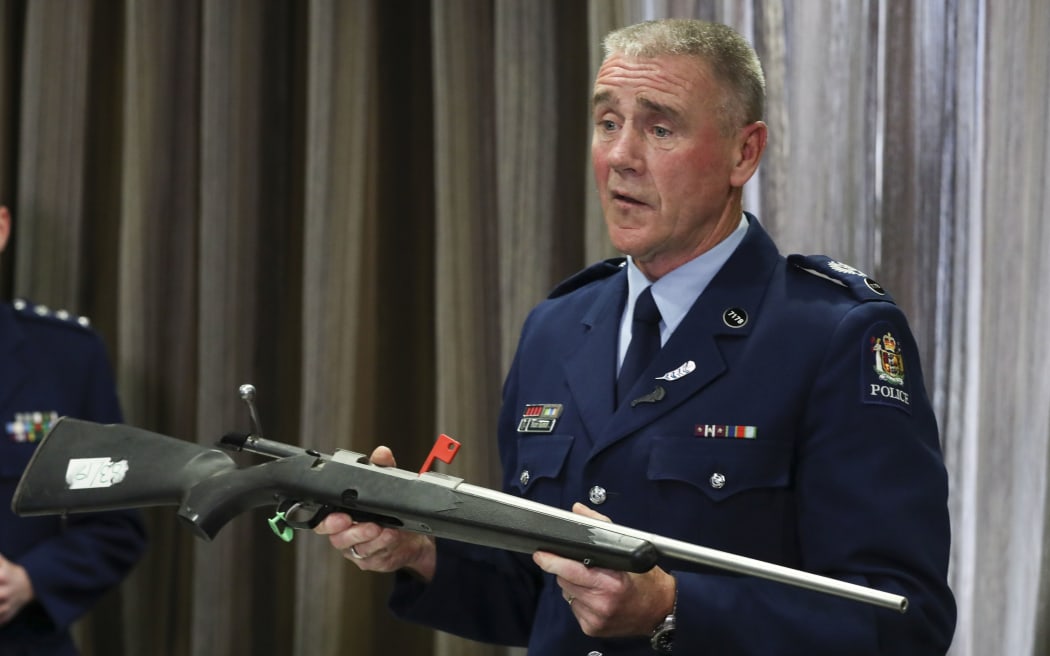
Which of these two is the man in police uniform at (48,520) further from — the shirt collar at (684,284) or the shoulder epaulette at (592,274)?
the shirt collar at (684,284)

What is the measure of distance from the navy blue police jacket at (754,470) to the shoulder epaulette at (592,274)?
0.12 m

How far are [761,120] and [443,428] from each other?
3.14ft

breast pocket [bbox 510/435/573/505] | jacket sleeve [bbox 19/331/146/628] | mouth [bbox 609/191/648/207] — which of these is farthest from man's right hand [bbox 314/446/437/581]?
jacket sleeve [bbox 19/331/146/628]

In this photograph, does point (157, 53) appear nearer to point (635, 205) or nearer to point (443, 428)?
point (443, 428)

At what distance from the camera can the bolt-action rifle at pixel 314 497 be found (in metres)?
1.01

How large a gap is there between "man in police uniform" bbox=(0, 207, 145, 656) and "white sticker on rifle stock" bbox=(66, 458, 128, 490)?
2.21ft

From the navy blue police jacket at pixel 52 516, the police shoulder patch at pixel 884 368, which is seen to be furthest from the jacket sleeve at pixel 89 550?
the police shoulder patch at pixel 884 368

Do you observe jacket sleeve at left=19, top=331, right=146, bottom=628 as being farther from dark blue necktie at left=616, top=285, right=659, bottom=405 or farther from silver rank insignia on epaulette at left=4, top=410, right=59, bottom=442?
dark blue necktie at left=616, top=285, right=659, bottom=405

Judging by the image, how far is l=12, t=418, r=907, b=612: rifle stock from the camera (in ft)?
3.31

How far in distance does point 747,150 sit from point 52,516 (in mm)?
1372

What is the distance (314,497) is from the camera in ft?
3.95

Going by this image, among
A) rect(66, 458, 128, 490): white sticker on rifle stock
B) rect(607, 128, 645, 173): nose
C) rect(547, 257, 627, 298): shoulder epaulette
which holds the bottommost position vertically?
rect(66, 458, 128, 490): white sticker on rifle stock

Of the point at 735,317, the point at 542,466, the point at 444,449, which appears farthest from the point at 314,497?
the point at 735,317

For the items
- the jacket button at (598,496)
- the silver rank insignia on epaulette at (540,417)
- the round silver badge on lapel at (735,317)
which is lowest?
the jacket button at (598,496)
